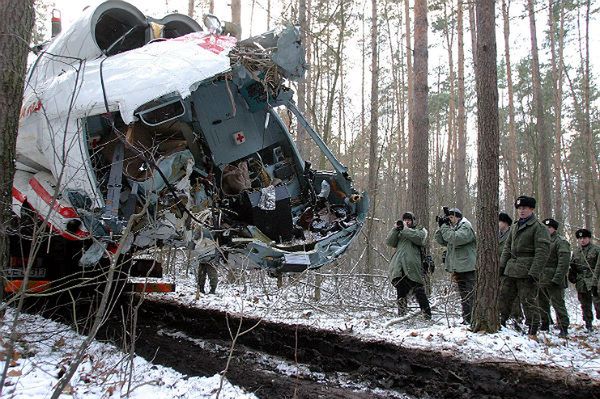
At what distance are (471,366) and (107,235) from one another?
3.56 metres

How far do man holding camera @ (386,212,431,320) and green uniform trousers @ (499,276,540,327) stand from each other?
3.37 feet

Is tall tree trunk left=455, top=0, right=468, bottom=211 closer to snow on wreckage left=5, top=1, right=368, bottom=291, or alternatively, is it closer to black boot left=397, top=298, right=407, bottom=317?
black boot left=397, top=298, right=407, bottom=317

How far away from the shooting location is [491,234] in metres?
5.69

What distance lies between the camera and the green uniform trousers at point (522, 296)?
6311 millimetres

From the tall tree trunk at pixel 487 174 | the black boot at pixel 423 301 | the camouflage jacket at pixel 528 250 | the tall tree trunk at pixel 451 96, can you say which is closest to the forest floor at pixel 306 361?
the black boot at pixel 423 301

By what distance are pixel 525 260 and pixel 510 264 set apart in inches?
8.3

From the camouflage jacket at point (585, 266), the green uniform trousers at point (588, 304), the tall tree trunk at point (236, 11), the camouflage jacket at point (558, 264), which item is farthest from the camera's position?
the tall tree trunk at point (236, 11)

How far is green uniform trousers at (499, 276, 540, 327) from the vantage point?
6.31 m

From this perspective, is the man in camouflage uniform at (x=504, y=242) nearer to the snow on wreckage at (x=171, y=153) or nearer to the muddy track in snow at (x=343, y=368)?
the snow on wreckage at (x=171, y=153)

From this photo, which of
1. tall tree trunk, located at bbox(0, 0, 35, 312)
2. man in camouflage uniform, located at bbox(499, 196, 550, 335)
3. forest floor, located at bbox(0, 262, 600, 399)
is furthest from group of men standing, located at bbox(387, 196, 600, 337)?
tall tree trunk, located at bbox(0, 0, 35, 312)

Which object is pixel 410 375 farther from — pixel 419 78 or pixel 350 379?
pixel 419 78

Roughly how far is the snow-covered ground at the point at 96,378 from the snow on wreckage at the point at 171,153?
724 mm

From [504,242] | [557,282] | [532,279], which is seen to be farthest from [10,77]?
[557,282]

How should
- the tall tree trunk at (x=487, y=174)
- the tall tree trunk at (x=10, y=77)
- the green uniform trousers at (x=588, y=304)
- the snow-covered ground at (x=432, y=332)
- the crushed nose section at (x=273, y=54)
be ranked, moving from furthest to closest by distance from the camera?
the green uniform trousers at (x=588, y=304)
the tall tree trunk at (x=487, y=174)
the crushed nose section at (x=273, y=54)
the snow-covered ground at (x=432, y=332)
the tall tree trunk at (x=10, y=77)
